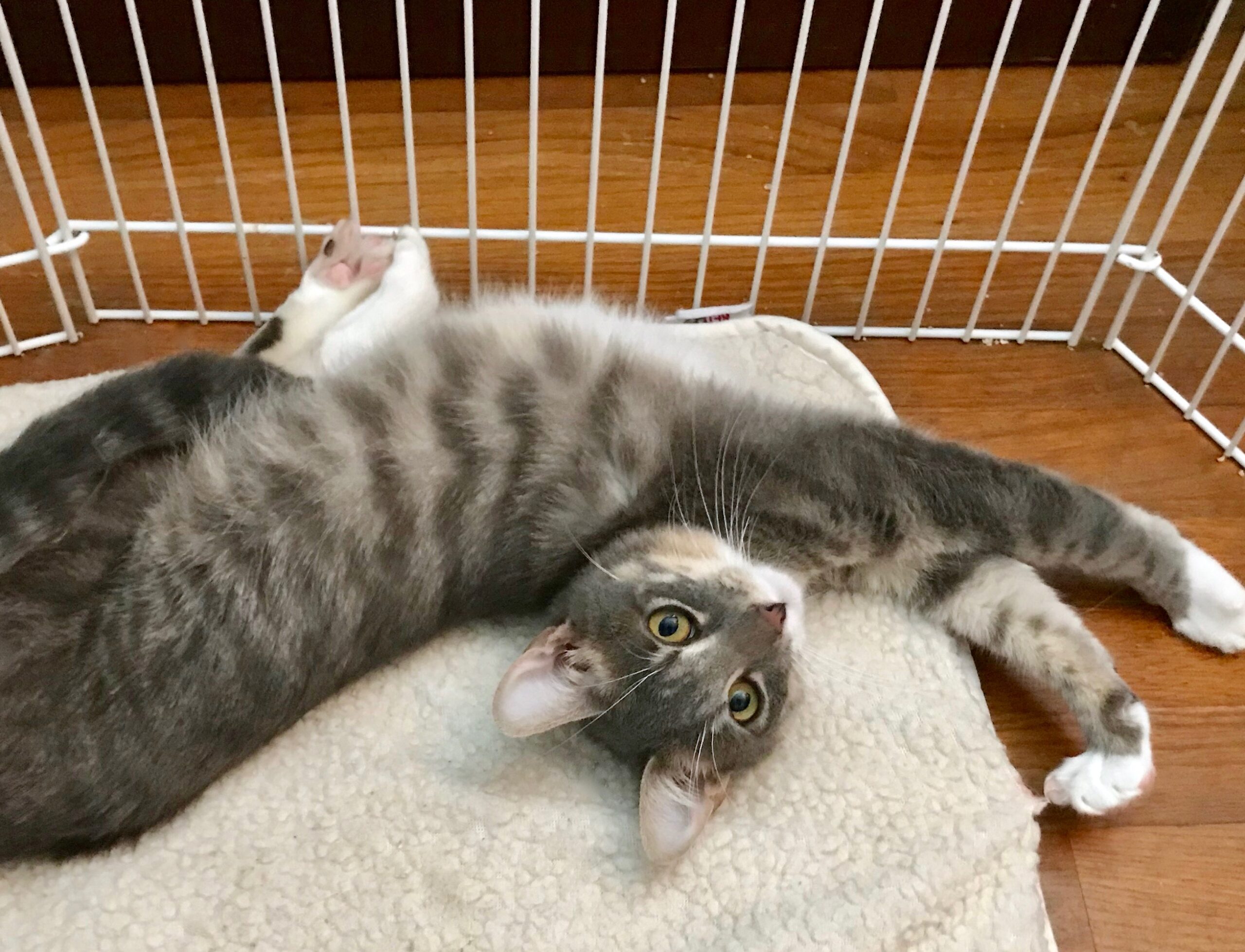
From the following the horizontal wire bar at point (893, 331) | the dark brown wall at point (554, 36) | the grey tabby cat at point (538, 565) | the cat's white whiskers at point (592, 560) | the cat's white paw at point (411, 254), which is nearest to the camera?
the grey tabby cat at point (538, 565)

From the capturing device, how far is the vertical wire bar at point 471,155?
1339mm

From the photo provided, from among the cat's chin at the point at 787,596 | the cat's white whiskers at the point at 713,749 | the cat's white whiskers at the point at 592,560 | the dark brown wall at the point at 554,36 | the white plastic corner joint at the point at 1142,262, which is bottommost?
the cat's white whiskers at the point at 713,749

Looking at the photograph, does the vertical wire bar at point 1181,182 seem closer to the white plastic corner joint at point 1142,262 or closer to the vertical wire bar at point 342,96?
the white plastic corner joint at point 1142,262

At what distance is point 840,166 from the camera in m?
1.47

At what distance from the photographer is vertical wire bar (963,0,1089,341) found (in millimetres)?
1357

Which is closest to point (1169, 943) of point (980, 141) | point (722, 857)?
point (722, 857)

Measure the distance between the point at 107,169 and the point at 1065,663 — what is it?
4.51ft

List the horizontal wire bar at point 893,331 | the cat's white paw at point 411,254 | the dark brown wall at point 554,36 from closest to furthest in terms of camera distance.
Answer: the cat's white paw at point 411,254 < the horizontal wire bar at point 893,331 < the dark brown wall at point 554,36

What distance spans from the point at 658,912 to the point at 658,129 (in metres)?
0.93

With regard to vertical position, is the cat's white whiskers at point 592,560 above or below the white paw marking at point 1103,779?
above

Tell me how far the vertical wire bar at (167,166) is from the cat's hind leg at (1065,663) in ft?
3.72

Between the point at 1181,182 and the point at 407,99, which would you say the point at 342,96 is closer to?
the point at 407,99

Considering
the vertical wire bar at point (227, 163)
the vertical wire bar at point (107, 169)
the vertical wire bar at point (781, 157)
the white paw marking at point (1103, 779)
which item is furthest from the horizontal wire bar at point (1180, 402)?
the vertical wire bar at point (107, 169)

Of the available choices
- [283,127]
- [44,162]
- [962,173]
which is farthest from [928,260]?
[44,162]
